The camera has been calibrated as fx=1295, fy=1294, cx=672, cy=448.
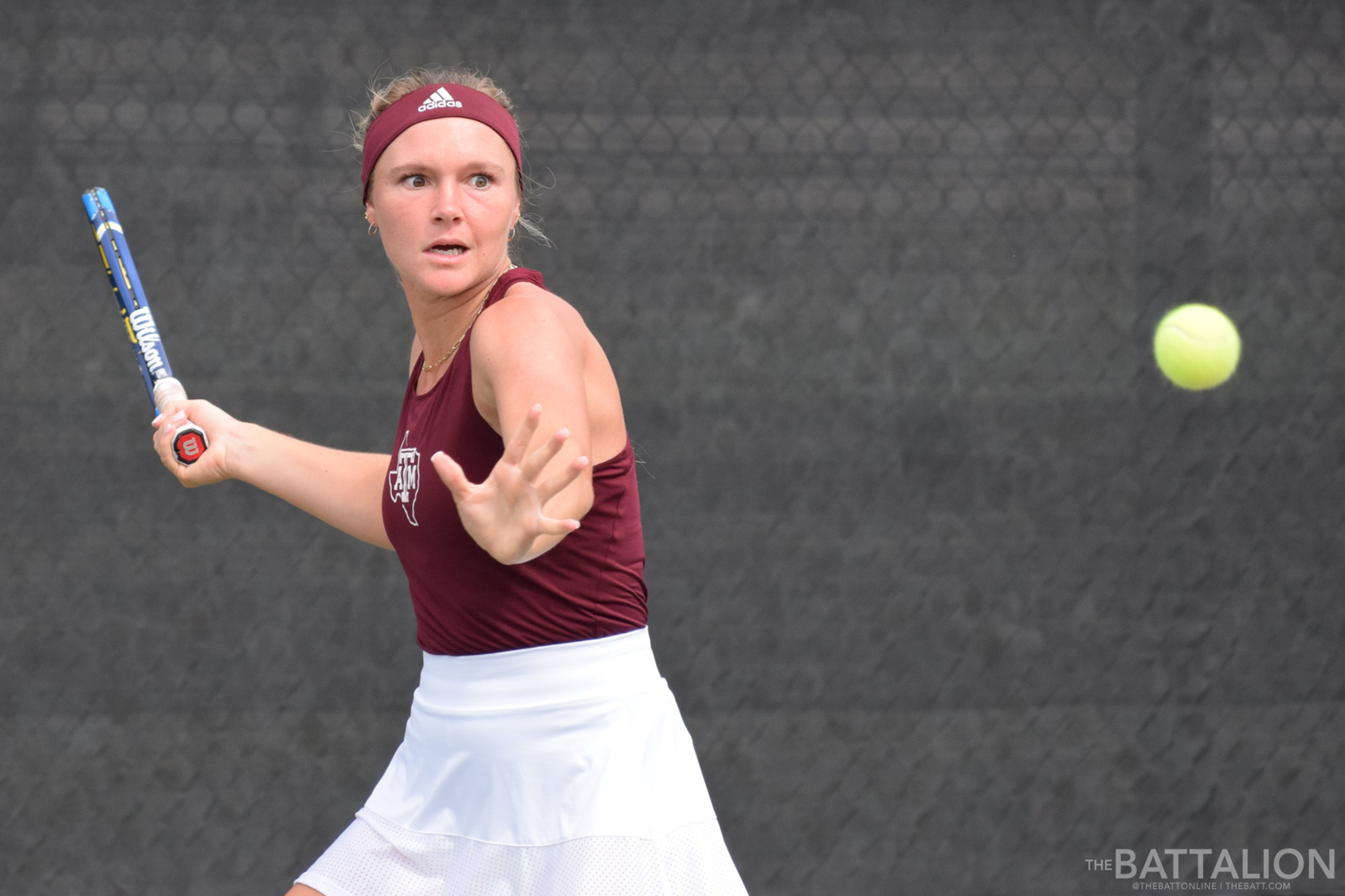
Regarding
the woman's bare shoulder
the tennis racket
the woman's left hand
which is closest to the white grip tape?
the tennis racket

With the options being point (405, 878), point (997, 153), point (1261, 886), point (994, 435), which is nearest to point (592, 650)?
point (405, 878)

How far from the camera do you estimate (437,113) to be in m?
1.43

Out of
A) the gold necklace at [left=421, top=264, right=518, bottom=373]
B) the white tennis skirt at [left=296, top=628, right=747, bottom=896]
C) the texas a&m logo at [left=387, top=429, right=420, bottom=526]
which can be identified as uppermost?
the gold necklace at [left=421, top=264, right=518, bottom=373]

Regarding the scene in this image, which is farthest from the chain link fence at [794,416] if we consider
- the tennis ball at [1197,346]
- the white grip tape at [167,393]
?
the white grip tape at [167,393]

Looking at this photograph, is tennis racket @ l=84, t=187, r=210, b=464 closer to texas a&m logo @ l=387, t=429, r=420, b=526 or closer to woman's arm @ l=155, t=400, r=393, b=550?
woman's arm @ l=155, t=400, r=393, b=550

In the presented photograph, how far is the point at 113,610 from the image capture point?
2.45 metres

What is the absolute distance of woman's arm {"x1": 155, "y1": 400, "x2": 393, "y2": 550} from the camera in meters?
1.66

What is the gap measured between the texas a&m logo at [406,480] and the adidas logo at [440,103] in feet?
1.18

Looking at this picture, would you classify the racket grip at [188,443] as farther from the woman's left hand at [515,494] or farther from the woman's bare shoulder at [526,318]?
the woman's left hand at [515,494]

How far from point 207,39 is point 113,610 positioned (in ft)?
3.64

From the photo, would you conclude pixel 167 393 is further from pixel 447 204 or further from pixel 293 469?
pixel 447 204

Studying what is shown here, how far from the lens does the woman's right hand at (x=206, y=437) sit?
170 centimetres

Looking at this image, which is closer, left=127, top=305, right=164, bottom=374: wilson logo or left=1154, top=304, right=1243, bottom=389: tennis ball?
left=127, top=305, right=164, bottom=374: wilson logo

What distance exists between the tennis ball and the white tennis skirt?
1642 mm
